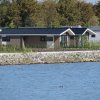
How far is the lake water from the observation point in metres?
24.8

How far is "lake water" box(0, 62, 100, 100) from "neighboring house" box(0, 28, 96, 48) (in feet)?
48.8

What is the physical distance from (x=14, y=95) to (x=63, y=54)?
23.6 m

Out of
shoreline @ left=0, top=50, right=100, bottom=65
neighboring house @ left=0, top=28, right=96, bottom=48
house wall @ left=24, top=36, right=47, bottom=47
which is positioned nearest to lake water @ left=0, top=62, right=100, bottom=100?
shoreline @ left=0, top=50, right=100, bottom=65

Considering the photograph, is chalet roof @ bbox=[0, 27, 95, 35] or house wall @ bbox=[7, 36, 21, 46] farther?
house wall @ bbox=[7, 36, 21, 46]

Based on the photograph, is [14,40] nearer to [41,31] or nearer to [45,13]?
[41,31]

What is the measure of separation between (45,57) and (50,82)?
16.6m

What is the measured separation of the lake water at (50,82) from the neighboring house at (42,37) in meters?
14.9

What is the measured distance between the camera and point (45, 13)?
307 ft

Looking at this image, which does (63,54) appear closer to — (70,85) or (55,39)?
(55,39)

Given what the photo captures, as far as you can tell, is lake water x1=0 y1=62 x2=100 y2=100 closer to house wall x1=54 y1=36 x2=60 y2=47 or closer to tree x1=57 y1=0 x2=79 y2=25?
house wall x1=54 y1=36 x2=60 y2=47

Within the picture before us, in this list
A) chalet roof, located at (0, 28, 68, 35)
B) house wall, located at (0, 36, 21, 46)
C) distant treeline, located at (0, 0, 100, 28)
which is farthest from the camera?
distant treeline, located at (0, 0, 100, 28)

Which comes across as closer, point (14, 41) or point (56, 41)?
point (56, 41)

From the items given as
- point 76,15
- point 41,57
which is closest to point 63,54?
point 41,57

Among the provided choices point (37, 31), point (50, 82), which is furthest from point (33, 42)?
point (50, 82)
